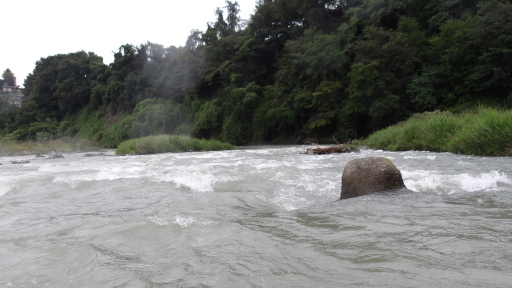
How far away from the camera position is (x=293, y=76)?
3453 cm

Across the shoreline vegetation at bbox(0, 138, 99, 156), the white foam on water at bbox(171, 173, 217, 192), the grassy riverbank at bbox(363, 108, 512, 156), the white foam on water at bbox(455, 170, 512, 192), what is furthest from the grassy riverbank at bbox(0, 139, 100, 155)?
the white foam on water at bbox(455, 170, 512, 192)

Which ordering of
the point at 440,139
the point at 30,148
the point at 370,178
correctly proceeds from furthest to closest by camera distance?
the point at 30,148 < the point at 440,139 < the point at 370,178

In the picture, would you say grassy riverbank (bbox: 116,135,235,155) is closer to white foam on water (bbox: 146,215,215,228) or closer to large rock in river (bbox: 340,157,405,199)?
large rock in river (bbox: 340,157,405,199)

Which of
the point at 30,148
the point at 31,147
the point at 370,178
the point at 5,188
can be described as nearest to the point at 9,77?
the point at 31,147

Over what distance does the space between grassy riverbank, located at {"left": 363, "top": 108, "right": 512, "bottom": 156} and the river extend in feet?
14.6

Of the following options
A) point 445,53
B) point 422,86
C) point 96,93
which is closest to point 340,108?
point 422,86

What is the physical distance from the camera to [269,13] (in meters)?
41.7

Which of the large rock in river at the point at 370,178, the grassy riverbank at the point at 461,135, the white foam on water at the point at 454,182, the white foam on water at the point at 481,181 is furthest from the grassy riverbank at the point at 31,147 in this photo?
the white foam on water at the point at 481,181

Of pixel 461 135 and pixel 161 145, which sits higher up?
pixel 461 135

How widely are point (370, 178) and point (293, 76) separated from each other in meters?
29.8

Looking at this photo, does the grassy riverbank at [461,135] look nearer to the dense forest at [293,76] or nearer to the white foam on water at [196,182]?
the white foam on water at [196,182]

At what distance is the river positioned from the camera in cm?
265

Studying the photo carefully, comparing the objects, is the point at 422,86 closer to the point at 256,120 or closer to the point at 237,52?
the point at 256,120

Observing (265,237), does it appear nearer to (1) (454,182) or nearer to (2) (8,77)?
(1) (454,182)
